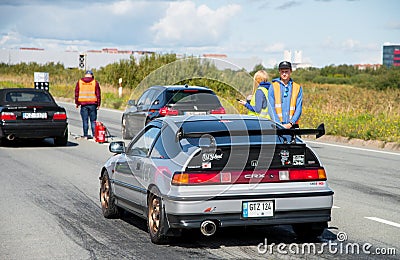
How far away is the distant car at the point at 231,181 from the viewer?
7.29 metres

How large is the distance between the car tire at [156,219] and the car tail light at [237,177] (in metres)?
0.40


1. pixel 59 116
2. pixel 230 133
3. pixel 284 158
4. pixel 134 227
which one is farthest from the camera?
pixel 59 116

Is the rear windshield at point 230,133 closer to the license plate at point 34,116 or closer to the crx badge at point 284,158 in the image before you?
the crx badge at point 284,158

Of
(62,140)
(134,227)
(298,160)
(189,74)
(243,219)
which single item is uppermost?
(189,74)

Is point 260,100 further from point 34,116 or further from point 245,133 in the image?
point 34,116

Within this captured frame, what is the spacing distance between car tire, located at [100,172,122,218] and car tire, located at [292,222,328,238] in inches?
94.5

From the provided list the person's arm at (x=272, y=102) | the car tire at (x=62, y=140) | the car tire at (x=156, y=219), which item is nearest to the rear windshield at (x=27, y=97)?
the car tire at (x=62, y=140)

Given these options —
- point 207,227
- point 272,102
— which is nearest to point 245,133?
point 207,227

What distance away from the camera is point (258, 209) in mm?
7348

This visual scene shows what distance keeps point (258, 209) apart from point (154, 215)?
118cm

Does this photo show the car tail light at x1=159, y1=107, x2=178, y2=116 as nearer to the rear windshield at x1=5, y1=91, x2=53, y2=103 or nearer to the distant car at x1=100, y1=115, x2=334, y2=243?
the rear windshield at x1=5, y1=91, x2=53, y2=103

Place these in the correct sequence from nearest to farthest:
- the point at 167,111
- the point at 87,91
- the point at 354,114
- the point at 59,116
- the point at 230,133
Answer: the point at 230,133 < the point at 167,111 < the point at 59,116 < the point at 87,91 < the point at 354,114

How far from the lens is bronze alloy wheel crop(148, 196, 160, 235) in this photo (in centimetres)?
770

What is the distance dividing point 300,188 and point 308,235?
77 cm
